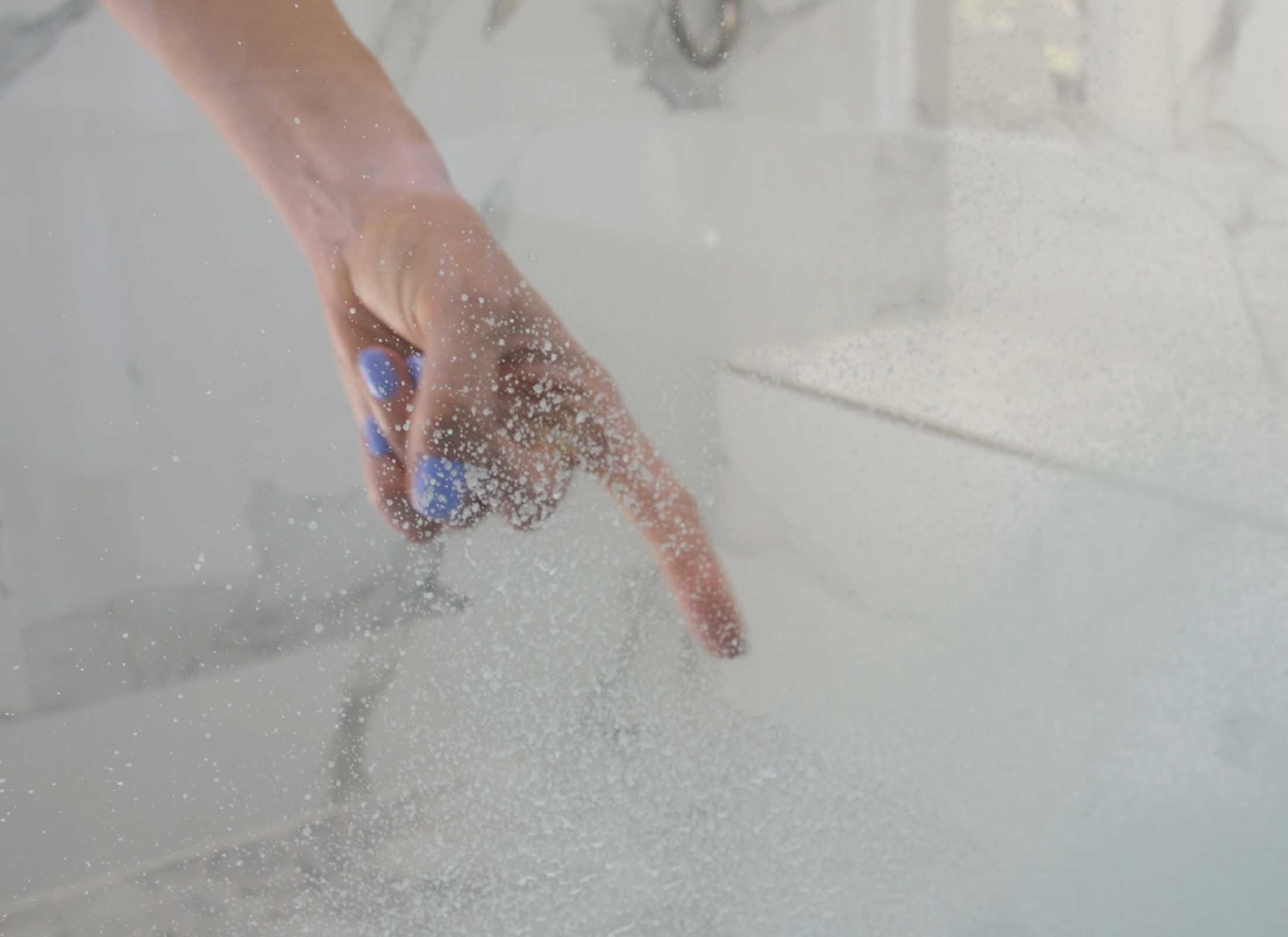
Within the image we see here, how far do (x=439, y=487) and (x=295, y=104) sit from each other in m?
0.12

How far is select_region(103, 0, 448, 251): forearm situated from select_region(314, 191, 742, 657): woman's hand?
1 cm

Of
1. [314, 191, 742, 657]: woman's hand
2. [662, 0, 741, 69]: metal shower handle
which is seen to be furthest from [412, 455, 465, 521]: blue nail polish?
[662, 0, 741, 69]: metal shower handle

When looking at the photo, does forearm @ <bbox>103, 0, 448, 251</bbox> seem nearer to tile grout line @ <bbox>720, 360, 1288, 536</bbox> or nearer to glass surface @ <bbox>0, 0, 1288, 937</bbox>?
glass surface @ <bbox>0, 0, 1288, 937</bbox>

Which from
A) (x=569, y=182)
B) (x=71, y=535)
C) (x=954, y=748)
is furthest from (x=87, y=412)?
(x=954, y=748)

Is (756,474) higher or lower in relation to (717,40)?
lower

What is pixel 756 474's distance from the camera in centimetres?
38

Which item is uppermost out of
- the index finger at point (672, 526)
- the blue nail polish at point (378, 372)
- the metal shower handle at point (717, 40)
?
the metal shower handle at point (717, 40)

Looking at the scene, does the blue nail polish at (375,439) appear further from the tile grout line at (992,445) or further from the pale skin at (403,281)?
the tile grout line at (992,445)

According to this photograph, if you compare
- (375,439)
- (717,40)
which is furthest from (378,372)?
(717,40)

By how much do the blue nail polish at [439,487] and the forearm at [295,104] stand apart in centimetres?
7

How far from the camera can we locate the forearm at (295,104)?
37cm

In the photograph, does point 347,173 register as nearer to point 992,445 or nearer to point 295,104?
point 295,104

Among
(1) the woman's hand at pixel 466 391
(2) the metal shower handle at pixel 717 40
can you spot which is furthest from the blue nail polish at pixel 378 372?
(2) the metal shower handle at pixel 717 40

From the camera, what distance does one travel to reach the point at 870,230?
15.1 inches
